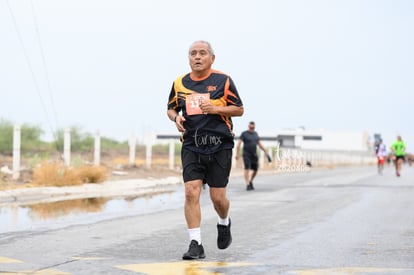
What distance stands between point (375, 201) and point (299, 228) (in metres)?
7.03

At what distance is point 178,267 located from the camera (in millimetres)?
7508

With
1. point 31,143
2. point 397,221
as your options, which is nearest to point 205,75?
point 397,221

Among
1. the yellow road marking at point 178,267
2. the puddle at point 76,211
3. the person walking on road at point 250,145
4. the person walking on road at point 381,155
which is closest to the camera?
the yellow road marking at point 178,267

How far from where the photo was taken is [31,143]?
48938 millimetres

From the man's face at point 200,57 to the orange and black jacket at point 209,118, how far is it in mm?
129

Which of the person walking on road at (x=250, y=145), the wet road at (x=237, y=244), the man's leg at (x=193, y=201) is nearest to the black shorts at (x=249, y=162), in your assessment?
the person walking on road at (x=250, y=145)

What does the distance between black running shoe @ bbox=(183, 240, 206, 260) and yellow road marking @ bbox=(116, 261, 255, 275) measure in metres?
0.17

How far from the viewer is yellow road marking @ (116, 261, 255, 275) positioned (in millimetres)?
7195

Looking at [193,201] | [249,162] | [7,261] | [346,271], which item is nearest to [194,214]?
[193,201]

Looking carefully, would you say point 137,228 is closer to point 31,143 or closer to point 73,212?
point 73,212

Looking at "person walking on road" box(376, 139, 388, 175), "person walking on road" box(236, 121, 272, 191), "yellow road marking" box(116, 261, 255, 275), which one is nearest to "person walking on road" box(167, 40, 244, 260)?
"yellow road marking" box(116, 261, 255, 275)

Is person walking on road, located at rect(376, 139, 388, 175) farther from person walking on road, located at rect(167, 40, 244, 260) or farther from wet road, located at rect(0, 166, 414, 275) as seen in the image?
person walking on road, located at rect(167, 40, 244, 260)

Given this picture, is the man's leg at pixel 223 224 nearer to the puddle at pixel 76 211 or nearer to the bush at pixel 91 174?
the puddle at pixel 76 211

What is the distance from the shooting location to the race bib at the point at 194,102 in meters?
8.20
